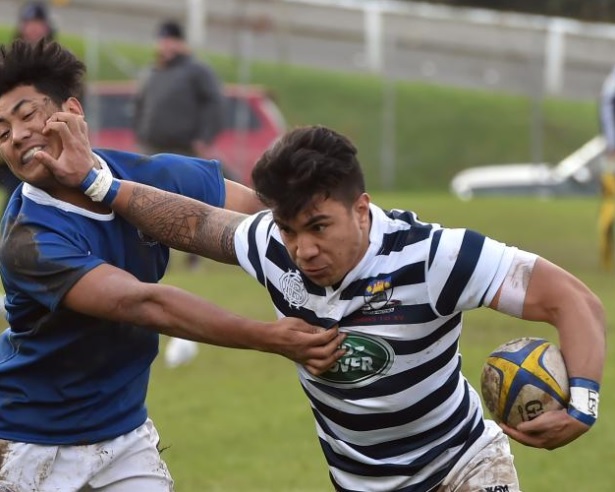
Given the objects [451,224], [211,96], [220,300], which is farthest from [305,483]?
[451,224]

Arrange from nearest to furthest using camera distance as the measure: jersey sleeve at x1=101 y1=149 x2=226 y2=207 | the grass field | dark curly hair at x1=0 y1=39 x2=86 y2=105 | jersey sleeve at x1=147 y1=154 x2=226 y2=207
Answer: dark curly hair at x1=0 y1=39 x2=86 y2=105
jersey sleeve at x1=101 y1=149 x2=226 y2=207
jersey sleeve at x1=147 y1=154 x2=226 y2=207
the grass field

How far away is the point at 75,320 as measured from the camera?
4949 mm

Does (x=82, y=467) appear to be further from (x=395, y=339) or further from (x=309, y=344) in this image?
(x=395, y=339)

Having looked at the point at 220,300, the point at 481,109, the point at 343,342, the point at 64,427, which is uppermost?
the point at 343,342

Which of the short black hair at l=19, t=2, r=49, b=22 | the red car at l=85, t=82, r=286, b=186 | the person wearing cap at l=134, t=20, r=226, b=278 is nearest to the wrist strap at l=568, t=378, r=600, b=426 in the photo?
the short black hair at l=19, t=2, r=49, b=22

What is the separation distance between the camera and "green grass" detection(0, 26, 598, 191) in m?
29.7

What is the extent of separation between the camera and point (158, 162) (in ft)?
17.8

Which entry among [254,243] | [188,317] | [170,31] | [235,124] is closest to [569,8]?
[235,124]

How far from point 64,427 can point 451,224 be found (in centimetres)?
1434

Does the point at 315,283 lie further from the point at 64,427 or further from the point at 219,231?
the point at 64,427

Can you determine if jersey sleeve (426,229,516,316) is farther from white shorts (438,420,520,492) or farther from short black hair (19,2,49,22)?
short black hair (19,2,49,22)

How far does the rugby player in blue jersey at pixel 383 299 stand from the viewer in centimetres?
450

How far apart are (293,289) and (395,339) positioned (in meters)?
0.38

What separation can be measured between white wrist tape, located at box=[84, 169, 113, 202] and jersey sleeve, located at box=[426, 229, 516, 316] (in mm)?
1139
